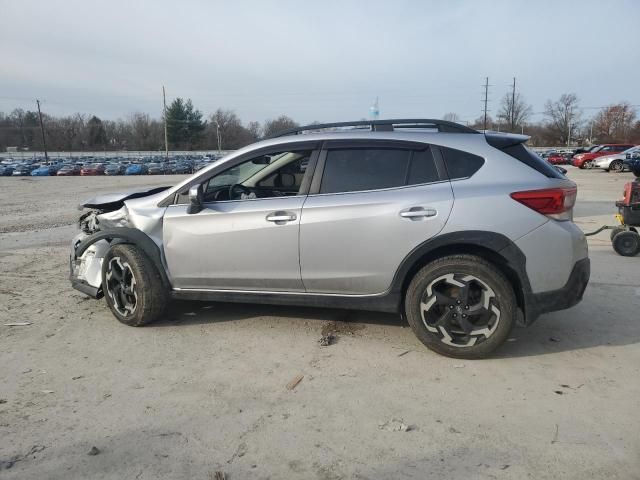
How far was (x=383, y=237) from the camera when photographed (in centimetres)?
371

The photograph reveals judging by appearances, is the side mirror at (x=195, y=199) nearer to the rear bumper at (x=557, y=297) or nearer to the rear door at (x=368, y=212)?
the rear door at (x=368, y=212)

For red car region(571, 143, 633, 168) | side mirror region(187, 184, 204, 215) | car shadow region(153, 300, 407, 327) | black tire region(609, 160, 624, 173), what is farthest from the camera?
red car region(571, 143, 633, 168)

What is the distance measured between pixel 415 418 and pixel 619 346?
6.97 feet

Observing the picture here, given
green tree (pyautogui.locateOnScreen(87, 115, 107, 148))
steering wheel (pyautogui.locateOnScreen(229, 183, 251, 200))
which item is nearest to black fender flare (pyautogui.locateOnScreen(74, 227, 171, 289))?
steering wheel (pyautogui.locateOnScreen(229, 183, 251, 200))

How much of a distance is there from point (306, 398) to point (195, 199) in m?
1.94

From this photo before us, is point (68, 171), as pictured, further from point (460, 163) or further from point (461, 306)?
point (461, 306)

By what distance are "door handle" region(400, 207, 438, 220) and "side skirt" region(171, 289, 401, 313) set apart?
638mm

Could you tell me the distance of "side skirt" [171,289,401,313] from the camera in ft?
12.6

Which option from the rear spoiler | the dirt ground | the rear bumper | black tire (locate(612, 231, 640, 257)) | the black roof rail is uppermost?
the black roof rail

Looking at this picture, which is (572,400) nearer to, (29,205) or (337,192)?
(337,192)

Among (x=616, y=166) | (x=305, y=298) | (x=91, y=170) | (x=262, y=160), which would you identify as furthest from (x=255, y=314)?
(x=91, y=170)

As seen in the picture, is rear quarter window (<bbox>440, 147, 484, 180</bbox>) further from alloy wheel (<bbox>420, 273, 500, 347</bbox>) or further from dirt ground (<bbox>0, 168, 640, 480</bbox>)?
dirt ground (<bbox>0, 168, 640, 480</bbox>)

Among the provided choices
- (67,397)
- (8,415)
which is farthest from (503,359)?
(8,415)

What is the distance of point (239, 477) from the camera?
8.06 feet
